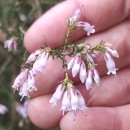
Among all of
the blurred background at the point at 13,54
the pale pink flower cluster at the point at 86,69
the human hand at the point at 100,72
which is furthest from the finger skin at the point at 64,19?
the blurred background at the point at 13,54

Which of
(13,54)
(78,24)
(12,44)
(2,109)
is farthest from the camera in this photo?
(2,109)

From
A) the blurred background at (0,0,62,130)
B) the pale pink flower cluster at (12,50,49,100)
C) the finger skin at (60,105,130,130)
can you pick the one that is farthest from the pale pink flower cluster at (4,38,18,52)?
the finger skin at (60,105,130,130)

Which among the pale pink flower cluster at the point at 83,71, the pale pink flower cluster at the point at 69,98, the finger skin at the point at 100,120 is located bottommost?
the finger skin at the point at 100,120

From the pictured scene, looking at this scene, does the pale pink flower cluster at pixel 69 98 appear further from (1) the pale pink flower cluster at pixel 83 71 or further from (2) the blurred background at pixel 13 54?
(2) the blurred background at pixel 13 54

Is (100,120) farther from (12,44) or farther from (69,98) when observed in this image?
(12,44)

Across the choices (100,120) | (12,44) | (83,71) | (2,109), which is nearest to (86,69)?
(83,71)
